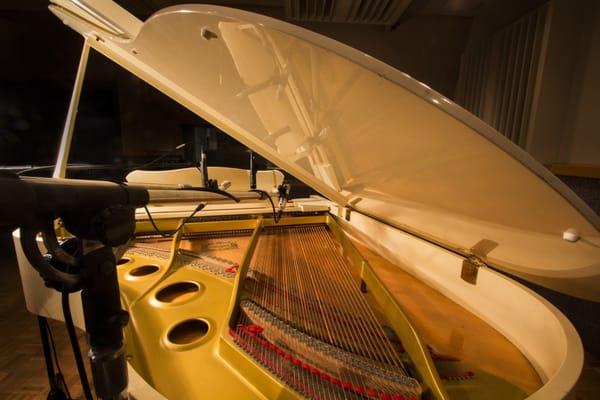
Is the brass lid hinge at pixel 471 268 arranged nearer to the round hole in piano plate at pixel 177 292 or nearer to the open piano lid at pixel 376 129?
the open piano lid at pixel 376 129

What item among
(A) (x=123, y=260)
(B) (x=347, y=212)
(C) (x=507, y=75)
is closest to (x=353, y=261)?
(B) (x=347, y=212)

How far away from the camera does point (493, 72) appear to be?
310cm

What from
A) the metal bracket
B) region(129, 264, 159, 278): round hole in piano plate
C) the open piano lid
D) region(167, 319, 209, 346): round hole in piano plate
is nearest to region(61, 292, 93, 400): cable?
→ region(167, 319, 209, 346): round hole in piano plate

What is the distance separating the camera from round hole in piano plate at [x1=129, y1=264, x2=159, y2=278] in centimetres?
134

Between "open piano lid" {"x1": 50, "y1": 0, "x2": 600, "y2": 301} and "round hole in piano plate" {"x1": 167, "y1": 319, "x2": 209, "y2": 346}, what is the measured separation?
86 cm

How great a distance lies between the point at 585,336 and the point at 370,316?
7.56 ft

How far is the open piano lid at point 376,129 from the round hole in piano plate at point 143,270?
0.95 metres

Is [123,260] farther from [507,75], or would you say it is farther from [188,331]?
[507,75]

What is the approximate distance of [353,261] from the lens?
1.37 meters

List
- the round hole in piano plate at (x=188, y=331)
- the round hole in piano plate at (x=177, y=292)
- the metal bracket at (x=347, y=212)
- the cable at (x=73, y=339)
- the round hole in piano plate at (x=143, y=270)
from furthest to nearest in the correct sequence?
the metal bracket at (x=347, y=212) < the round hole in piano plate at (x=143, y=270) < the round hole in piano plate at (x=177, y=292) < the round hole in piano plate at (x=188, y=331) < the cable at (x=73, y=339)

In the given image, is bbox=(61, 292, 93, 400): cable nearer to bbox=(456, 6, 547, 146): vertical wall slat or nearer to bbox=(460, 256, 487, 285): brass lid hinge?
bbox=(460, 256, 487, 285): brass lid hinge

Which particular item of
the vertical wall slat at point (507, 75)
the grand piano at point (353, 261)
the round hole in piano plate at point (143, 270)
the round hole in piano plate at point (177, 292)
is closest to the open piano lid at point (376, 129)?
the grand piano at point (353, 261)

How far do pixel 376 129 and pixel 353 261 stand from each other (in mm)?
882

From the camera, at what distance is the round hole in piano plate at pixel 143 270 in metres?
1.34
